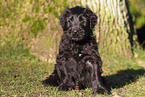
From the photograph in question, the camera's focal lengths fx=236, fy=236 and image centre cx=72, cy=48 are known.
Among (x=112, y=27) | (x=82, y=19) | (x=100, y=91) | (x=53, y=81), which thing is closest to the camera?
(x=100, y=91)

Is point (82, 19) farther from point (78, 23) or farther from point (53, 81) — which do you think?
point (53, 81)

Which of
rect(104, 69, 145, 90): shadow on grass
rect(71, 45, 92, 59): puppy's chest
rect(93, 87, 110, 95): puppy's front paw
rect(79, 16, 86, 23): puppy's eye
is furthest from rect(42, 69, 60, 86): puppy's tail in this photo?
Result: rect(79, 16, 86, 23): puppy's eye

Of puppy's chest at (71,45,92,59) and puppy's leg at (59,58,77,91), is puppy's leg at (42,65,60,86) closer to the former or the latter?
puppy's leg at (59,58,77,91)

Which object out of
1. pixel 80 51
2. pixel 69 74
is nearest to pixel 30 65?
pixel 69 74

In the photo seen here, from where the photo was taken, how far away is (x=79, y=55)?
4383 mm

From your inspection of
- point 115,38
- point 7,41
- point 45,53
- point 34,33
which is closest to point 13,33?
point 7,41

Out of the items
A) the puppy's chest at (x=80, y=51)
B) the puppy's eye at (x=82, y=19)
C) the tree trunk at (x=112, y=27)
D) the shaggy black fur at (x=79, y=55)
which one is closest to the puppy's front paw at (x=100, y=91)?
the shaggy black fur at (x=79, y=55)

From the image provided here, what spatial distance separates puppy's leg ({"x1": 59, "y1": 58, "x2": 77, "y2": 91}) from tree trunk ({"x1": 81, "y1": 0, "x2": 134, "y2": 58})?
11.5 ft

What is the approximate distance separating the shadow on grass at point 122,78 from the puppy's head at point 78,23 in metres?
1.40

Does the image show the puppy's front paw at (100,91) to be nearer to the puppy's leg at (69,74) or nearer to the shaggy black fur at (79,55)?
the shaggy black fur at (79,55)

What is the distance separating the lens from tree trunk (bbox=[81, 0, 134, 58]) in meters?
7.81

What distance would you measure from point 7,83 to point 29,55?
2.62 m

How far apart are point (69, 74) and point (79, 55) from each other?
420 millimetres

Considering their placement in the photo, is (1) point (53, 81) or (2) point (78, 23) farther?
(1) point (53, 81)
